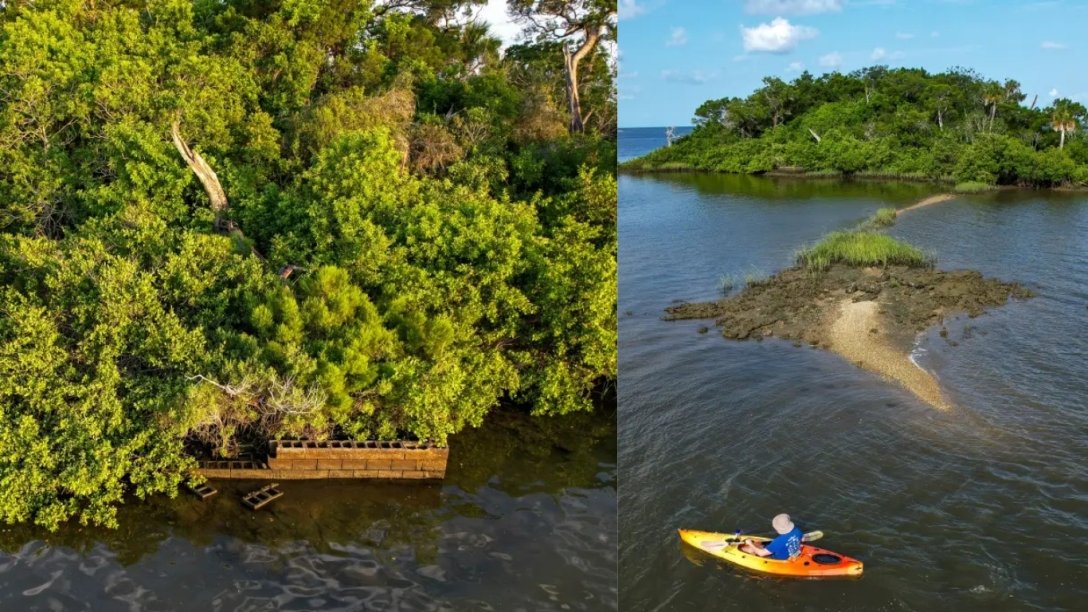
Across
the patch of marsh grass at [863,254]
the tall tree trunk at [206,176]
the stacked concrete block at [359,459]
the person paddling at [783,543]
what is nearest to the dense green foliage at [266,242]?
the tall tree trunk at [206,176]

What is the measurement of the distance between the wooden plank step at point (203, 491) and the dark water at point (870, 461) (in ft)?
12.9

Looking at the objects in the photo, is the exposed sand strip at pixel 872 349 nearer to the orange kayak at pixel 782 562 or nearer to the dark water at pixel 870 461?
the dark water at pixel 870 461

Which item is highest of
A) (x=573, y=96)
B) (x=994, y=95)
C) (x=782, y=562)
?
(x=994, y=95)

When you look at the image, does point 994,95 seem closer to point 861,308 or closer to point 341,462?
point 861,308

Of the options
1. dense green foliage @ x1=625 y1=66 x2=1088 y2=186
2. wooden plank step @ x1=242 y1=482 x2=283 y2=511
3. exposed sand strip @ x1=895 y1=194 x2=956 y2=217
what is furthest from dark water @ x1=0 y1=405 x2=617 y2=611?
dense green foliage @ x1=625 y1=66 x2=1088 y2=186

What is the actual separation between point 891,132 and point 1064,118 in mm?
6278

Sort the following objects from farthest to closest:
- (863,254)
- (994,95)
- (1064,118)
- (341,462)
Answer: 1. (994,95)
2. (1064,118)
3. (863,254)
4. (341,462)

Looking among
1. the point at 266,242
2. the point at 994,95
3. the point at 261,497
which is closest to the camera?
the point at 261,497

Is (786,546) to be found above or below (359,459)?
below

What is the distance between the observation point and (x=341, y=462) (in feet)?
A: 27.3

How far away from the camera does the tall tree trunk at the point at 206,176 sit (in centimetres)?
1084

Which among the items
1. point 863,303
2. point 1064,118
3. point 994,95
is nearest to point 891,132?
→ point 994,95

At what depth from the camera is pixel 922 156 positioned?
1272 inches

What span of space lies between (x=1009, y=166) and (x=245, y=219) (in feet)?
87.8
